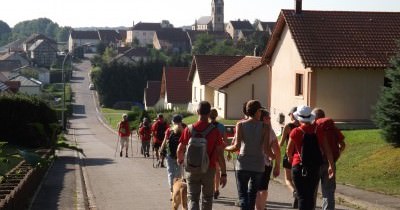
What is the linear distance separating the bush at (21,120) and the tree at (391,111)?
14219 millimetres

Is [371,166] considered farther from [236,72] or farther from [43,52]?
[43,52]

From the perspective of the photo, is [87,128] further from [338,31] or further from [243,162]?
[243,162]

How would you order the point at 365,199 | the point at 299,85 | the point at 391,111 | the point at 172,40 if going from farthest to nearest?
the point at 172,40
the point at 299,85
the point at 391,111
the point at 365,199

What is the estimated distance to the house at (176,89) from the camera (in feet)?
222

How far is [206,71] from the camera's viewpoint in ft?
184

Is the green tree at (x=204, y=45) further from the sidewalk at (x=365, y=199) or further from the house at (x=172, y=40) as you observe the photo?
the sidewalk at (x=365, y=199)

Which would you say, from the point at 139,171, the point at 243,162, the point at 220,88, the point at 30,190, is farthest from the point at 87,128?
the point at 243,162

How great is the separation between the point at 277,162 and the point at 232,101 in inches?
1413

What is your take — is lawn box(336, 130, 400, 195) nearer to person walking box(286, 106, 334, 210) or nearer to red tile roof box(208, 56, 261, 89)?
person walking box(286, 106, 334, 210)

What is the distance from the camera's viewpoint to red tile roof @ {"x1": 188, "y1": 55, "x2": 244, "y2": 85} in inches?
2184

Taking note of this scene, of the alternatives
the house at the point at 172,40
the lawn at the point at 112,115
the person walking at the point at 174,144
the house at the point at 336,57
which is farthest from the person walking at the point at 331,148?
the house at the point at 172,40

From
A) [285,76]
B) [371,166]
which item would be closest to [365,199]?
[371,166]

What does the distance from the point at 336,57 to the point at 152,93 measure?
198ft

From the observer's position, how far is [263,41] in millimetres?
115812
